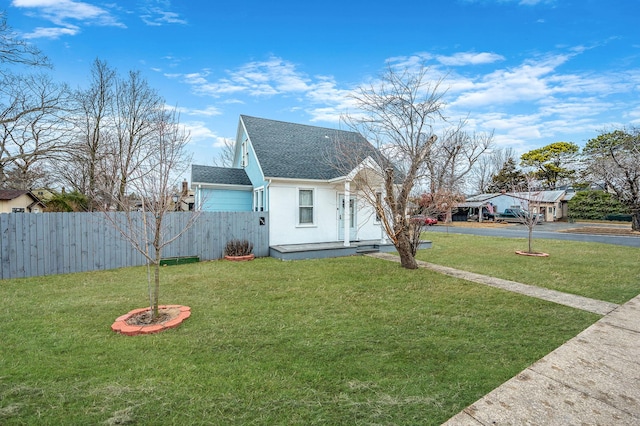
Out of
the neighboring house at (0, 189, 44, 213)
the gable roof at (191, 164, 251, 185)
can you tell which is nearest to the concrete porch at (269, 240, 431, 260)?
the gable roof at (191, 164, 251, 185)

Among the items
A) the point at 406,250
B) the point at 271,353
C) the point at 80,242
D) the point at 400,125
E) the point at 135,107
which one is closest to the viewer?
the point at 271,353

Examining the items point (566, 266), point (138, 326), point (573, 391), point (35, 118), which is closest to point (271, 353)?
point (138, 326)

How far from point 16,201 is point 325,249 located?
27.0m

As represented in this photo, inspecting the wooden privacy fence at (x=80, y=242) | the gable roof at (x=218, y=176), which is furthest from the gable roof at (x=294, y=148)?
the wooden privacy fence at (x=80, y=242)

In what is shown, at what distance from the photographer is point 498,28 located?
11258mm

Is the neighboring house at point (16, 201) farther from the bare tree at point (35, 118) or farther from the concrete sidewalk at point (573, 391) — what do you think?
the concrete sidewalk at point (573, 391)

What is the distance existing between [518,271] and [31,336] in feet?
33.5

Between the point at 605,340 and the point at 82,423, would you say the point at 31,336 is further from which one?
the point at 605,340

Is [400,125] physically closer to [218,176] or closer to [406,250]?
[406,250]

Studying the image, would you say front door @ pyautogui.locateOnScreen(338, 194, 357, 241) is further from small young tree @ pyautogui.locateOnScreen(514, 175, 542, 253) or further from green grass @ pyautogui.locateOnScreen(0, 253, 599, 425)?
small young tree @ pyautogui.locateOnScreen(514, 175, 542, 253)

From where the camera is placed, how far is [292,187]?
11539 mm

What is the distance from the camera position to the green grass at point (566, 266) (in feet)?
21.0

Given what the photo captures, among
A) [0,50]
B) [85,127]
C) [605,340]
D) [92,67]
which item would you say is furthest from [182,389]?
[92,67]

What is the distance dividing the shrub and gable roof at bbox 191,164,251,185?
3742mm
